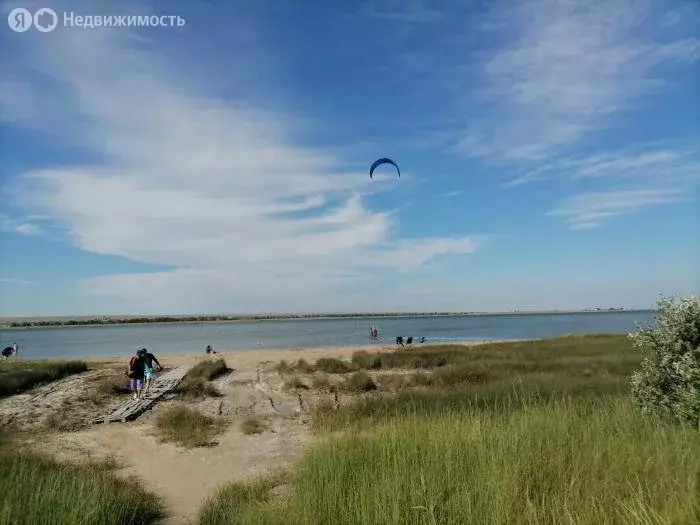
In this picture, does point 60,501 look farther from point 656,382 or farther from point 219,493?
point 656,382

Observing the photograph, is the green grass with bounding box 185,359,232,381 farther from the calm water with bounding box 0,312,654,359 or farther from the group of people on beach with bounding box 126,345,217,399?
the calm water with bounding box 0,312,654,359

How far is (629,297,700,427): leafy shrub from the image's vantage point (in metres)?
8.05

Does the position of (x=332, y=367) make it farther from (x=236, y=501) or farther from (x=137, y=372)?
(x=236, y=501)

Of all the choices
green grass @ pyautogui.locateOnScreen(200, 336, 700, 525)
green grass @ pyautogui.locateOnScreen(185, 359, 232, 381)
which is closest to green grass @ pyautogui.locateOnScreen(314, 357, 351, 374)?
green grass @ pyautogui.locateOnScreen(185, 359, 232, 381)

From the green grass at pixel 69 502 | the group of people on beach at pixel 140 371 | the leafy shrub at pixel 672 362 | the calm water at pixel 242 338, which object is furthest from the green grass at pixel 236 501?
the calm water at pixel 242 338

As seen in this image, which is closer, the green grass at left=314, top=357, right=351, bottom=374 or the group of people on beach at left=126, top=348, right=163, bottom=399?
the group of people on beach at left=126, top=348, right=163, bottom=399

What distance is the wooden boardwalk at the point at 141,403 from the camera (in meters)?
14.6

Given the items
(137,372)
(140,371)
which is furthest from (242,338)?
(137,372)

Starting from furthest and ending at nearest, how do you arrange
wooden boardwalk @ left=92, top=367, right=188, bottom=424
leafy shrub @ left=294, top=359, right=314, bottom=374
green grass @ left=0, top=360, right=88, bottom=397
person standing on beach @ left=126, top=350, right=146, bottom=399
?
1. leafy shrub @ left=294, top=359, right=314, bottom=374
2. green grass @ left=0, top=360, right=88, bottom=397
3. person standing on beach @ left=126, top=350, right=146, bottom=399
4. wooden boardwalk @ left=92, top=367, right=188, bottom=424

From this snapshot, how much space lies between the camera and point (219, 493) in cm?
807

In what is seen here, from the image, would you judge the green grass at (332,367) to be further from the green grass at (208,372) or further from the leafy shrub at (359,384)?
the leafy shrub at (359,384)

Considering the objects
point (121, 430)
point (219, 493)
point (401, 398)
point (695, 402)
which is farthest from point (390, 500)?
point (121, 430)

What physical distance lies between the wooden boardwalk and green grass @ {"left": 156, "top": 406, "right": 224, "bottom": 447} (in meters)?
0.93

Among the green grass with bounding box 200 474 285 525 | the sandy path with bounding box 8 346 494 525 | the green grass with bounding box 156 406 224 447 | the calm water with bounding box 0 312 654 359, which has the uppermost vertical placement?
the green grass with bounding box 200 474 285 525
